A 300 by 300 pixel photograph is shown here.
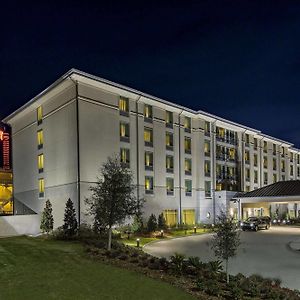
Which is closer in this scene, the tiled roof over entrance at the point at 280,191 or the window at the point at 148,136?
the window at the point at 148,136

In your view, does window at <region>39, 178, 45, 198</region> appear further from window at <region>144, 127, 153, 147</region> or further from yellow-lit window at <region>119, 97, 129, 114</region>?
window at <region>144, 127, 153, 147</region>

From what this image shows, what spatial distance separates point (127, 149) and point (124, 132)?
1.88 m

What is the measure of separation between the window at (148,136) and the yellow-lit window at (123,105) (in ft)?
12.8

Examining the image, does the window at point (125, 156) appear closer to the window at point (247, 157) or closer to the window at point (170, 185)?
the window at point (170, 185)

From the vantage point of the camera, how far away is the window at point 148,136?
43.5 m

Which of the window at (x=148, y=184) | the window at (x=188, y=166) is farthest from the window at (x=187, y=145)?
the window at (x=148, y=184)

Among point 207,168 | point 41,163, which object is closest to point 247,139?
point 207,168

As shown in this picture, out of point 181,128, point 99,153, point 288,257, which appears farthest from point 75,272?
point 181,128

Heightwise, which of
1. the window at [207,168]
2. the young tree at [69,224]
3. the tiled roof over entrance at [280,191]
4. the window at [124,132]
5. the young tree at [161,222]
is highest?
the window at [124,132]

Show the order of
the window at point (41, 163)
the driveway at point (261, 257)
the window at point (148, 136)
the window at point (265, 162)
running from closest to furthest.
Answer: the driveway at point (261, 257)
the window at point (41, 163)
the window at point (148, 136)
the window at point (265, 162)

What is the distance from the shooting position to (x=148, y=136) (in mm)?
43906

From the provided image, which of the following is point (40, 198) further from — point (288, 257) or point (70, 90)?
point (288, 257)

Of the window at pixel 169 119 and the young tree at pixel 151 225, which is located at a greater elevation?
the window at pixel 169 119

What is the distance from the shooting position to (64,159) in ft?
124
